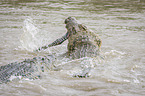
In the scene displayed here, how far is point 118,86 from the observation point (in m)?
3.97

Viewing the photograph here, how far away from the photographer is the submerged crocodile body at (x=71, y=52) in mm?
3941

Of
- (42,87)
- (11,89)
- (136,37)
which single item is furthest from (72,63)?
(136,37)

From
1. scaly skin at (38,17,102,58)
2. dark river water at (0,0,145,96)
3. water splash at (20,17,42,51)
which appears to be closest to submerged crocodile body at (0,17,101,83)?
scaly skin at (38,17,102,58)

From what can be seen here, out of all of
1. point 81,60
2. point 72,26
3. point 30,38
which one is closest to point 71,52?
point 81,60

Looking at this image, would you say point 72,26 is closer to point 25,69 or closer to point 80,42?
point 80,42

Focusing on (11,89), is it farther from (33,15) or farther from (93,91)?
(33,15)

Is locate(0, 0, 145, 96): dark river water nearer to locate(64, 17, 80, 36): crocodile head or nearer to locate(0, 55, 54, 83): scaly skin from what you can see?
locate(0, 55, 54, 83): scaly skin

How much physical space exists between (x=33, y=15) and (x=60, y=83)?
24.2ft

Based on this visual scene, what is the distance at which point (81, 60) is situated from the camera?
4.72 meters

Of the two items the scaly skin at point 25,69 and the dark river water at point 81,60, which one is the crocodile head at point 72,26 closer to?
the dark river water at point 81,60

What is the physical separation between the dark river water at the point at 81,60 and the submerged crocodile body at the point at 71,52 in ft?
0.58

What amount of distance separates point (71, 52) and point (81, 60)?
1.66ft

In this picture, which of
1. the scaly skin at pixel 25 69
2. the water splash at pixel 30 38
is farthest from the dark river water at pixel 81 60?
the scaly skin at pixel 25 69

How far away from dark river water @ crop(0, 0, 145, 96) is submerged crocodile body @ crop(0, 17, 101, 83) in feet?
0.58
